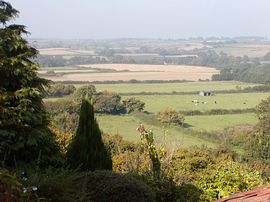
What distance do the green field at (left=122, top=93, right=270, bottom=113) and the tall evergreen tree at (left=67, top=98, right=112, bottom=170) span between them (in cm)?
3182

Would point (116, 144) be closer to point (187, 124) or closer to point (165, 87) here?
point (187, 124)

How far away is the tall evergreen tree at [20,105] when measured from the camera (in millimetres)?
8336

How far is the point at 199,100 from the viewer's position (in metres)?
45.7

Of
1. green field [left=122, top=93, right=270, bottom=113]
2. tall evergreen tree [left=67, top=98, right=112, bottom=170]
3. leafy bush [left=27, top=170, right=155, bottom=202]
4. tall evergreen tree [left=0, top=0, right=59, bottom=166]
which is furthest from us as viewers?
green field [left=122, top=93, right=270, bottom=113]

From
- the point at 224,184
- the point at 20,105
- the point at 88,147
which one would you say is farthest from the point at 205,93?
the point at 88,147

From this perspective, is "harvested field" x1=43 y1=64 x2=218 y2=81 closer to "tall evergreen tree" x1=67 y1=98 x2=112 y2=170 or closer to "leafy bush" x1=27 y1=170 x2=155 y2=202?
"tall evergreen tree" x1=67 y1=98 x2=112 y2=170

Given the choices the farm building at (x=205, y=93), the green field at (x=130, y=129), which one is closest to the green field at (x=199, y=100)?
the farm building at (x=205, y=93)

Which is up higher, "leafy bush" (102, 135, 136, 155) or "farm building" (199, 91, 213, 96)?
"leafy bush" (102, 135, 136, 155)

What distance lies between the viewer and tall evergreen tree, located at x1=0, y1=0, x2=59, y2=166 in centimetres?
834

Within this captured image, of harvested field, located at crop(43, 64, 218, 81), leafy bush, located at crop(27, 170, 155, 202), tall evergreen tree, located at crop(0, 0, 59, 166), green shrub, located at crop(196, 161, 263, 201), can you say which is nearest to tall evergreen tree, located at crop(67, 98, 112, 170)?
tall evergreen tree, located at crop(0, 0, 59, 166)

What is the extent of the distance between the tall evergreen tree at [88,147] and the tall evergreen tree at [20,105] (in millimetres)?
819

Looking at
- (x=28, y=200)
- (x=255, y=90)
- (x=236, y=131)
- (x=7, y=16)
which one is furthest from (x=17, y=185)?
(x=255, y=90)

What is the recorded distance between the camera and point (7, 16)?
9.07 meters

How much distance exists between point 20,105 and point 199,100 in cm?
3826
